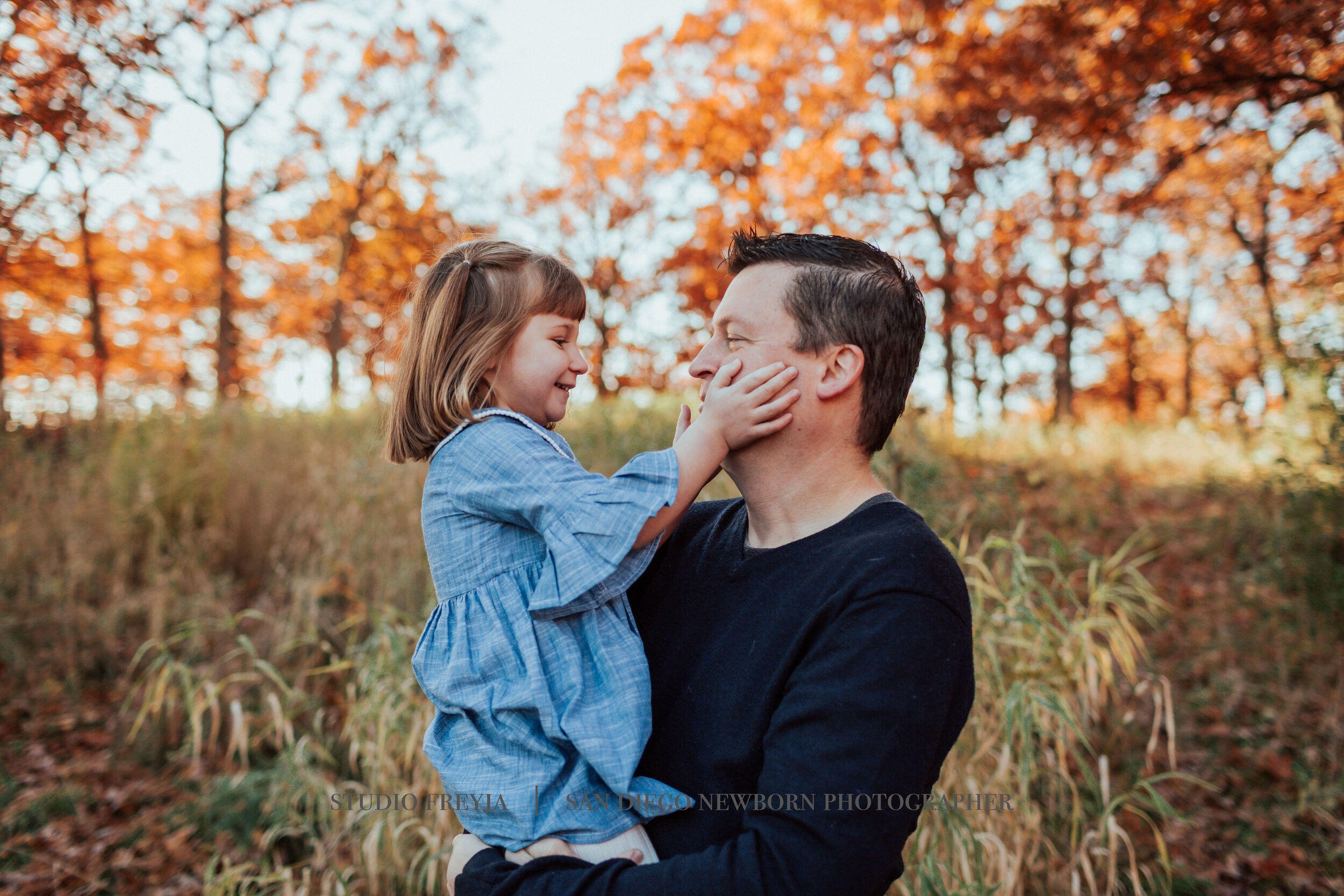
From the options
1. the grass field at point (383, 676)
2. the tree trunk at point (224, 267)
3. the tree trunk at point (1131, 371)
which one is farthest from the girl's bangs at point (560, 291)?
the tree trunk at point (1131, 371)

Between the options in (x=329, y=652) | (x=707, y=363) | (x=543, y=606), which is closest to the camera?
(x=543, y=606)

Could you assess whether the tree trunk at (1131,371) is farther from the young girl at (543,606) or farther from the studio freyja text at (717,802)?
the studio freyja text at (717,802)

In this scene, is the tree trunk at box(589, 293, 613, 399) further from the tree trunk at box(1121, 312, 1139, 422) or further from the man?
the man

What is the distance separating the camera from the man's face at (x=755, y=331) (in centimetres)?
145

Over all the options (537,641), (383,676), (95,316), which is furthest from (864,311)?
(95,316)

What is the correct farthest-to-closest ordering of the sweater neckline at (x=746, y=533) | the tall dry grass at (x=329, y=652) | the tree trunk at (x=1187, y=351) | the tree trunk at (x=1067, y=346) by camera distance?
the tree trunk at (x=1187, y=351), the tree trunk at (x=1067, y=346), the tall dry grass at (x=329, y=652), the sweater neckline at (x=746, y=533)

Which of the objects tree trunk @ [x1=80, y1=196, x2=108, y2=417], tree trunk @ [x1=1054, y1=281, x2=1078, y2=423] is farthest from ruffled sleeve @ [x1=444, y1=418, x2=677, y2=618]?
tree trunk @ [x1=1054, y1=281, x2=1078, y2=423]

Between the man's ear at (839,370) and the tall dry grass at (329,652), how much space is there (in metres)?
1.51

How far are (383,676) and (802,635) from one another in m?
2.75

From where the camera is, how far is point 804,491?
1.46 m

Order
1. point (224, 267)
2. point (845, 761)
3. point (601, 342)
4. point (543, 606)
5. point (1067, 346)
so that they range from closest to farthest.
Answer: point (845, 761), point (543, 606), point (224, 267), point (1067, 346), point (601, 342)

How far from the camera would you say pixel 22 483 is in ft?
18.5

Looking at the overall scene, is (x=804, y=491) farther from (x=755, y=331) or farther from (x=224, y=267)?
(x=224, y=267)

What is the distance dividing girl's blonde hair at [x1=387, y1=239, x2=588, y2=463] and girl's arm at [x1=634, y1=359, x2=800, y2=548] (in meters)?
0.53
